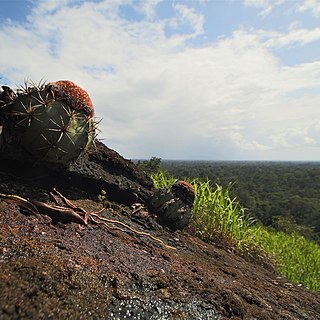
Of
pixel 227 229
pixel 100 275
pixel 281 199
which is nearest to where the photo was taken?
pixel 100 275

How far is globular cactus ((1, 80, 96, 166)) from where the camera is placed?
2.39 meters

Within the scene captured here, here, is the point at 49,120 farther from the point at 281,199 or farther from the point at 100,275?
the point at 281,199

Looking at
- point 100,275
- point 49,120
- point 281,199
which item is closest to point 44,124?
point 49,120

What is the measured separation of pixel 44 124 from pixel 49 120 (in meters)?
0.05

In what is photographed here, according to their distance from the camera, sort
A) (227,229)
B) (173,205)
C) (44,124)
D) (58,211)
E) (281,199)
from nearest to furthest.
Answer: (58,211) < (44,124) < (173,205) < (227,229) < (281,199)

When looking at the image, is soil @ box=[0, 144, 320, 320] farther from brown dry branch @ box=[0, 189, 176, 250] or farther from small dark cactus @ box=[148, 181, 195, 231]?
small dark cactus @ box=[148, 181, 195, 231]

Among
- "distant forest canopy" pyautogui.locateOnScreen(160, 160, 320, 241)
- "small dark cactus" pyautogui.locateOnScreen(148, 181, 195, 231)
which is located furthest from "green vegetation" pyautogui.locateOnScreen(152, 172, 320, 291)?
"distant forest canopy" pyautogui.locateOnScreen(160, 160, 320, 241)

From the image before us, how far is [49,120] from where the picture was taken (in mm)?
2391

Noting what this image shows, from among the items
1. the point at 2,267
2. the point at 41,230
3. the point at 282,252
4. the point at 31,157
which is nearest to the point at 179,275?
the point at 41,230

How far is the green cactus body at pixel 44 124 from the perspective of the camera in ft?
7.83

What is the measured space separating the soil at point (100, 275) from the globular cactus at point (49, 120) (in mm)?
287

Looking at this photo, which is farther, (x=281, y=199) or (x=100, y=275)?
(x=281, y=199)

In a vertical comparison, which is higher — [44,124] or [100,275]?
→ [44,124]

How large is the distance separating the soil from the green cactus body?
0.28 metres
